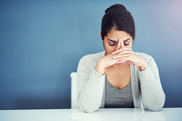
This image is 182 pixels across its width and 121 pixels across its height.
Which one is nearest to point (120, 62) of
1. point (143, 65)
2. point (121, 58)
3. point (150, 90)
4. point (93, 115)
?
point (121, 58)

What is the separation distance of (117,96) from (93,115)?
320 millimetres

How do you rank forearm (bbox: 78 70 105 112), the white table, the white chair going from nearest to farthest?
the white table, forearm (bbox: 78 70 105 112), the white chair

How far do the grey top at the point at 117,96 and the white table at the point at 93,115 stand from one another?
0.20m

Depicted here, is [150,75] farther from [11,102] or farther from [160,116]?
[11,102]

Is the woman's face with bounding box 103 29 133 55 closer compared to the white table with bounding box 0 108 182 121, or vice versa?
the white table with bounding box 0 108 182 121

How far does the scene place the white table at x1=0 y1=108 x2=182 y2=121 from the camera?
2.91 ft

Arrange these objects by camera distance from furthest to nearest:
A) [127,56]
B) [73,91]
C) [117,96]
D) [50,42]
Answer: [50,42], [73,91], [117,96], [127,56]

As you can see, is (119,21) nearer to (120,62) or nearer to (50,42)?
(120,62)

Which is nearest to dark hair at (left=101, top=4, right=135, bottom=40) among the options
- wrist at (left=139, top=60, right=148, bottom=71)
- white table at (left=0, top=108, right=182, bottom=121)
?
wrist at (left=139, top=60, right=148, bottom=71)

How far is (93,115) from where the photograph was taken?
0.97 meters

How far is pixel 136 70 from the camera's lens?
122cm

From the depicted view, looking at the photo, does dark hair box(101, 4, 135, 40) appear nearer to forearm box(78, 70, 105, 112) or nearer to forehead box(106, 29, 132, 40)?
forehead box(106, 29, 132, 40)

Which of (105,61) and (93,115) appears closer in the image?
(93,115)

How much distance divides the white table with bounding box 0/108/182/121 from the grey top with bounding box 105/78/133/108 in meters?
0.20
